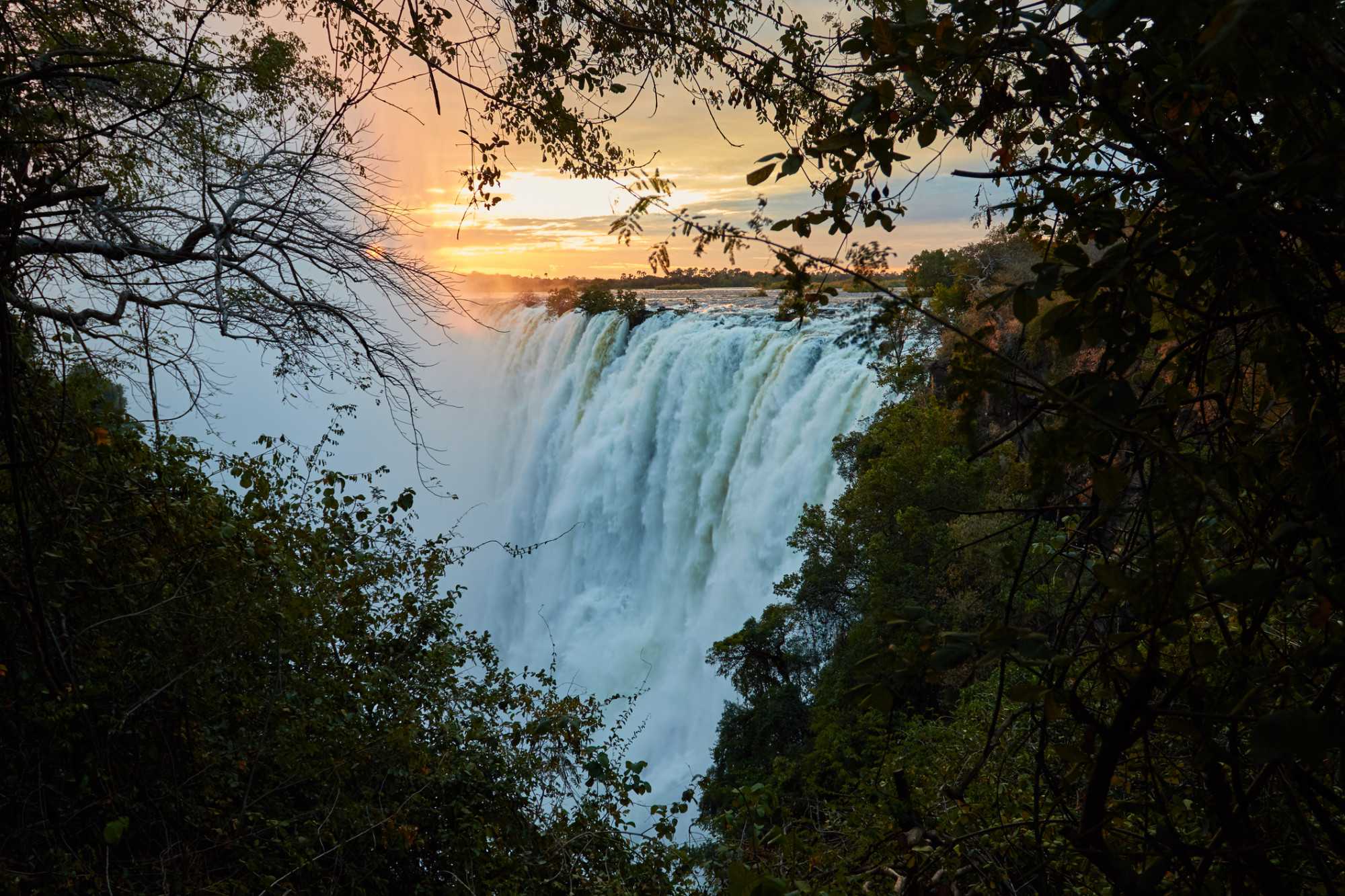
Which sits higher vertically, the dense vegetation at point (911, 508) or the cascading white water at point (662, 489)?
the cascading white water at point (662, 489)

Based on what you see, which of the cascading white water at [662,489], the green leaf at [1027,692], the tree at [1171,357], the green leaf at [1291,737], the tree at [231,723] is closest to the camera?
the green leaf at [1291,737]

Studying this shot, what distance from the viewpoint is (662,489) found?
58.9 feet

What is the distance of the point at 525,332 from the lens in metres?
25.8

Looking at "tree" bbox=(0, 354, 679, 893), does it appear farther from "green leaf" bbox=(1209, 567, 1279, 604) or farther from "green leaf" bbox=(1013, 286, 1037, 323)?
"green leaf" bbox=(1209, 567, 1279, 604)

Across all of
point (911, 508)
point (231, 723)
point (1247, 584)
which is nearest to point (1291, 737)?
point (1247, 584)

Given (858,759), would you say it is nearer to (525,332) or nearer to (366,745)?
Answer: (366,745)

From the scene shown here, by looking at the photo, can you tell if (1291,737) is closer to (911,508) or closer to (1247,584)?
(1247,584)

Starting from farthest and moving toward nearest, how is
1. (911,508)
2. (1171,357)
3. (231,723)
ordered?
(911,508), (231,723), (1171,357)

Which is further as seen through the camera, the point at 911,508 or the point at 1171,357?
the point at 911,508

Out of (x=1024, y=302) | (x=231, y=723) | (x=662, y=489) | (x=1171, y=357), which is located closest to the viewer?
(x=1024, y=302)

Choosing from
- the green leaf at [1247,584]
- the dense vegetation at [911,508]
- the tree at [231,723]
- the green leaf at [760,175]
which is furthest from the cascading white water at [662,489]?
the green leaf at [1247,584]

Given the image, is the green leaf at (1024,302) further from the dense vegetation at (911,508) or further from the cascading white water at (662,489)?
the cascading white water at (662,489)

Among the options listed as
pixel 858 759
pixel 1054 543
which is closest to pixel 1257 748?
pixel 1054 543

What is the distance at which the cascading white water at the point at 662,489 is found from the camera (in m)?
14.2
